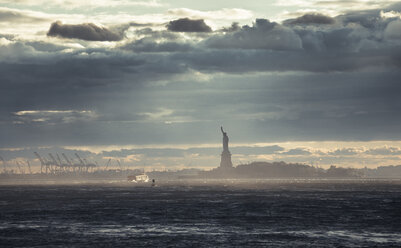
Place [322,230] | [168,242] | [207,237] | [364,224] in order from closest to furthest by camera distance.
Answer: [168,242], [207,237], [322,230], [364,224]

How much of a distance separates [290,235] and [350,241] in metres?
11.9

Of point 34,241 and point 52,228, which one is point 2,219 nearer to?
point 52,228

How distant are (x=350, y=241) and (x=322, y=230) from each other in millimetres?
16825

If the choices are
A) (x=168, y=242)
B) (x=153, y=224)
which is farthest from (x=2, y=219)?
(x=168, y=242)

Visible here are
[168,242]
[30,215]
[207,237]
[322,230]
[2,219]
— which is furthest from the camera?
[30,215]

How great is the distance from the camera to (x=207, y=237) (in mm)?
99562

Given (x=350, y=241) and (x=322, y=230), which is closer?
(x=350, y=241)

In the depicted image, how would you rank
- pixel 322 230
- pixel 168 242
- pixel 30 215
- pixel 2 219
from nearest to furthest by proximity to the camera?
pixel 168 242 → pixel 322 230 → pixel 2 219 → pixel 30 215

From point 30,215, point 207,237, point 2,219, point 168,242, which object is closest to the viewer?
point 168,242

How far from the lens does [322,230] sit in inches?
4345

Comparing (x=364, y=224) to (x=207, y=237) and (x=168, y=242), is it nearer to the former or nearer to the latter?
(x=207, y=237)

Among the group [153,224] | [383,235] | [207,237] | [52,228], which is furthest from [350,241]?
[52,228]

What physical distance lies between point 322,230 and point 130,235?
35394mm

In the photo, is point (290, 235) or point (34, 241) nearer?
point (34, 241)
